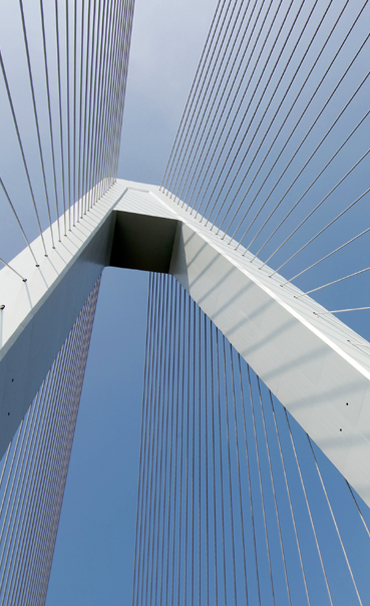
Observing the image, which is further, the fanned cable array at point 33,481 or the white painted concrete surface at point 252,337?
the fanned cable array at point 33,481

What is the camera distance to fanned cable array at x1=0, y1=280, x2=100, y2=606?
13.7 feet

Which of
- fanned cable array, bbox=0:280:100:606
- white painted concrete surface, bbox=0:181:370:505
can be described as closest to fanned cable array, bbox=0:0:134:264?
white painted concrete surface, bbox=0:181:370:505

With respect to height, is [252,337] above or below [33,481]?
below

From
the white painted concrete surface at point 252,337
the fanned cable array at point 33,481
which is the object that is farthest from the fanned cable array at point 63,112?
the fanned cable array at point 33,481

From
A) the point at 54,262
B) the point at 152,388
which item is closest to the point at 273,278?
the point at 54,262

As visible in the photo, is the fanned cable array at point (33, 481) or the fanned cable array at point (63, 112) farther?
the fanned cable array at point (33, 481)

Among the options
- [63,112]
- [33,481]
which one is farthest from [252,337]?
[33,481]

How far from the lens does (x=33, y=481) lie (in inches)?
194

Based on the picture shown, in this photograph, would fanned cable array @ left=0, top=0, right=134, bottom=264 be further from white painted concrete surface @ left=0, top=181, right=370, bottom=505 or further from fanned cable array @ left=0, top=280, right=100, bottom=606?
fanned cable array @ left=0, top=280, right=100, bottom=606

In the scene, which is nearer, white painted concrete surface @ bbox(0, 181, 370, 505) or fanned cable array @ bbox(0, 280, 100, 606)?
white painted concrete surface @ bbox(0, 181, 370, 505)

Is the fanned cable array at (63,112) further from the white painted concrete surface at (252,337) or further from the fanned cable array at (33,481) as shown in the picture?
the fanned cable array at (33,481)

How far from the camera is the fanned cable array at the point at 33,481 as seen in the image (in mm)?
4176

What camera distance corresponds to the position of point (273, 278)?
3.46 meters

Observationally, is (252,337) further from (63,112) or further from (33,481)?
(33,481)
